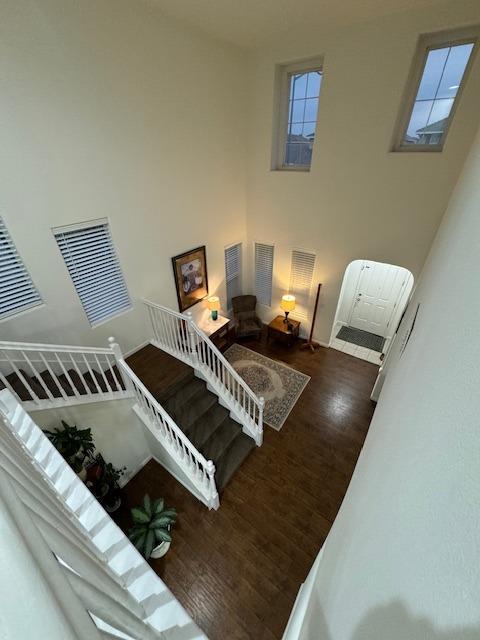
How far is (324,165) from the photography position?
427 cm

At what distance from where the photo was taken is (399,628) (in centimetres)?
47

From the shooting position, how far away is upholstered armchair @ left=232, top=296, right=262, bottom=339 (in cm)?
589

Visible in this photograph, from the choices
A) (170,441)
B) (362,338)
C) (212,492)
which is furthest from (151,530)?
(362,338)

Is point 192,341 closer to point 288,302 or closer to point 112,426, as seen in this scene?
point 112,426

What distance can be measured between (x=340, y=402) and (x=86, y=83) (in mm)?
5438

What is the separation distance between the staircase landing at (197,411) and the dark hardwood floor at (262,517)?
3 centimetres

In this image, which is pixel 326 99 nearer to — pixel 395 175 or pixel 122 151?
pixel 395 175

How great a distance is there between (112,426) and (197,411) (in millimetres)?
1110

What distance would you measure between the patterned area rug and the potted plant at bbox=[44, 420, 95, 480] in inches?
100

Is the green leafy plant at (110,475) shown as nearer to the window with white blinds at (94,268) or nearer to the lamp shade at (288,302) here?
the window with white blinds at (94,268)

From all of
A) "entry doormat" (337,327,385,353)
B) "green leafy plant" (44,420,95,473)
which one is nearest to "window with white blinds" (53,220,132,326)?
"green leafy plant" (44,420,95,473)

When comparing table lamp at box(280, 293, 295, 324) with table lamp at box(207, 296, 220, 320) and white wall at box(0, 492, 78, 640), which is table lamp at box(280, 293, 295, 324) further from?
white wall at box(0, 492, 78, 640)

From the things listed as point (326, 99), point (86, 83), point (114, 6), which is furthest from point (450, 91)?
point (86, 83)

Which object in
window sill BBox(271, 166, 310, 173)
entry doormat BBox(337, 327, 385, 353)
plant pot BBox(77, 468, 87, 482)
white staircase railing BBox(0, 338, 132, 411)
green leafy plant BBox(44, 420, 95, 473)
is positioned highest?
window sill BBox(271, 166, 310, 173)
